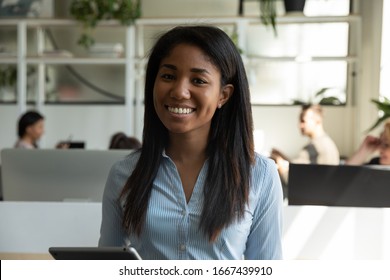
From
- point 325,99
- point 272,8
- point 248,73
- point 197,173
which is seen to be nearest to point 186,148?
point 197,173

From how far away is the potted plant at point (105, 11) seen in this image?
4820mm

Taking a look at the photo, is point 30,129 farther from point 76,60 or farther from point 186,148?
point 186,148

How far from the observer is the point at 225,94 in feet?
2.91

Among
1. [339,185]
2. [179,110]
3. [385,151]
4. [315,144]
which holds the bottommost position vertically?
[315,144]

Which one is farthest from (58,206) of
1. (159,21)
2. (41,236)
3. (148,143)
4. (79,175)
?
(159,21)

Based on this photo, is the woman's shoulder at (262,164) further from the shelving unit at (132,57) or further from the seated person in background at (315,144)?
the shelving unit at (132,57)

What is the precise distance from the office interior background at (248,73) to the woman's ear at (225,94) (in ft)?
12.5

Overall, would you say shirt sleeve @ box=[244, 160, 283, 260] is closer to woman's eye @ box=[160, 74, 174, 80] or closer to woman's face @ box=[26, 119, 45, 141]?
woman's eye @ box=[160, 74, 174, 80]

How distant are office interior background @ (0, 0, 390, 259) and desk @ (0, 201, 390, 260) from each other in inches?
139

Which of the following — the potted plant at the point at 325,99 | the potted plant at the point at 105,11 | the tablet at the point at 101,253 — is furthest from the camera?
the potted plant at the point at 325,99

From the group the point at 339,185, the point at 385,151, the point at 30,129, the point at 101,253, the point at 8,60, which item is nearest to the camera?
the point at 101,253

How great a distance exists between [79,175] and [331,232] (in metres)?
0.85

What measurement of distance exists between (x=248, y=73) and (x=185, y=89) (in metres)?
4.13

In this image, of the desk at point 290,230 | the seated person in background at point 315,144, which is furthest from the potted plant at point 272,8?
the desk at point 290,230
